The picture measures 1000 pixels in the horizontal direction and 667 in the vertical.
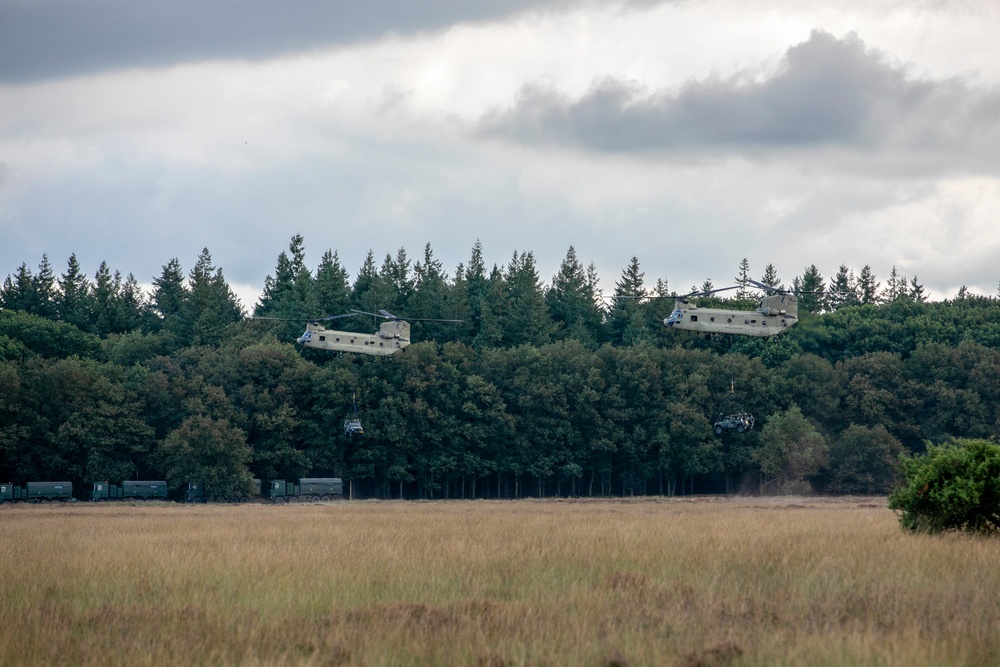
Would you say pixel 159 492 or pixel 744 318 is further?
pixel 159 492

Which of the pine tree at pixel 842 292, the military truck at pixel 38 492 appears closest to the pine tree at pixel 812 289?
the pine tree at pixel 842 292

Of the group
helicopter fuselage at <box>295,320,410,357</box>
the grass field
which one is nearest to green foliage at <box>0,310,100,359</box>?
helicopter fuselage at <box>295,320,410,357</box>

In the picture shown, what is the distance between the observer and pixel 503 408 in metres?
115

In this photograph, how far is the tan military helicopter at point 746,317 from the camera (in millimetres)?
76875

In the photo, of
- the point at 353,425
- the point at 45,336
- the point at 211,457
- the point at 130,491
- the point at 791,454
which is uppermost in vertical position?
the point at 45,336

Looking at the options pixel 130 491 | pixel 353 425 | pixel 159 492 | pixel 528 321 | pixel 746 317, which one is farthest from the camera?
pixel 528 321

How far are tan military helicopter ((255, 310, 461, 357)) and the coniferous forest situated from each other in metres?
12.4

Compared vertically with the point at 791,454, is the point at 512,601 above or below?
below

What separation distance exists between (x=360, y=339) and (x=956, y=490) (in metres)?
71.4

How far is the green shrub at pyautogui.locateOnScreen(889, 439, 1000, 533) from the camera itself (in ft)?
97.4

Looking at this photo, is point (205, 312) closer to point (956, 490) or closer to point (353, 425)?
point (353, 425)

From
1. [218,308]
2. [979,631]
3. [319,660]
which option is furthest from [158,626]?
[218,308]

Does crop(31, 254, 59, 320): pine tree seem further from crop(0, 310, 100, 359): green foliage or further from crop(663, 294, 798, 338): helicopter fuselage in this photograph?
crop(663, 294, 798, 338): helicopter fuselage

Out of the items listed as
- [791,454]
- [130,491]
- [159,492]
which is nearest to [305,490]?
[159,492]
